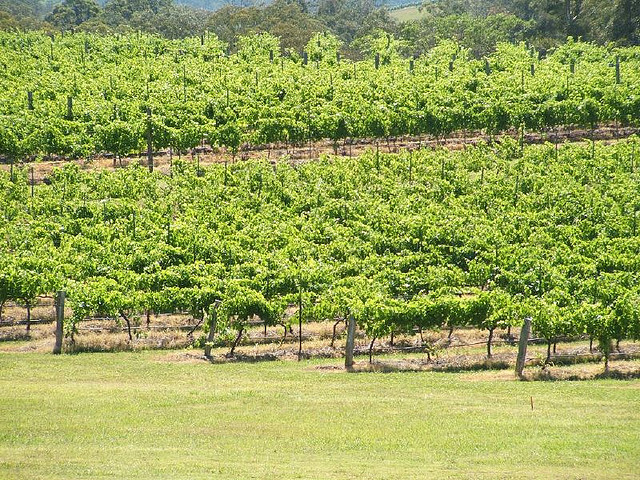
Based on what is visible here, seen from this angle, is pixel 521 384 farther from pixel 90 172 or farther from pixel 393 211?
pixel 90 172

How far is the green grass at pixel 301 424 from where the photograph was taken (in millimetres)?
18703

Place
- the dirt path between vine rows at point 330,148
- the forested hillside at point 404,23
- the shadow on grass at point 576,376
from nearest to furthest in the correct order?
the shadow on grass at point 576,376
the dirt path between vine rows at point 330,148
the forested hillside at point 404,23

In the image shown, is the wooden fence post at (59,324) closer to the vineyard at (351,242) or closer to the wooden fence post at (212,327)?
the vineyard at (351,242)

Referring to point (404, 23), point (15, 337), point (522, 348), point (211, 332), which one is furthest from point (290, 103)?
point (404, 23)

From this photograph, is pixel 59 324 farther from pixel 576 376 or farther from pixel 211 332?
pixel 576 376

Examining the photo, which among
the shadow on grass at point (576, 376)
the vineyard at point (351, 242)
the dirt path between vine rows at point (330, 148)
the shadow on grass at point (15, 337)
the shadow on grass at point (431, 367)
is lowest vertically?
the shadow on grass at point (15, 337)

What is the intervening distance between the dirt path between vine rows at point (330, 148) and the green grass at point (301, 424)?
25770 millimetres

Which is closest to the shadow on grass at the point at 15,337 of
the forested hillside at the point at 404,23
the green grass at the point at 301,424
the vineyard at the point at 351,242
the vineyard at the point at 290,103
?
the vineyard at the point at 351,242

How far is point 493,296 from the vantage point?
29.7 metres

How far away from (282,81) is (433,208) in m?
23.3

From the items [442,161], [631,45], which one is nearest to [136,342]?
[442,161]

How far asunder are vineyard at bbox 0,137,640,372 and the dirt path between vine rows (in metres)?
3.86

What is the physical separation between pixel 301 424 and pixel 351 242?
1610 centimetres

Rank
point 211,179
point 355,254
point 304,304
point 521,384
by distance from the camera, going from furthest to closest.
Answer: point 211,179, point 355,254, point 304,304, point 521,384
